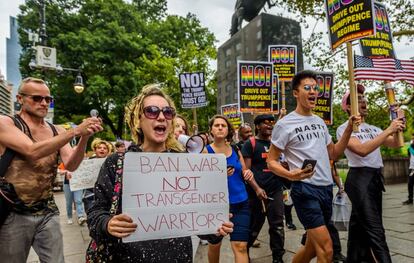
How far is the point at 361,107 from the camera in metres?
3.73

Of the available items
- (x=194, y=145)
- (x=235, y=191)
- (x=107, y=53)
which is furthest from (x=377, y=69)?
(x=107, y=53)

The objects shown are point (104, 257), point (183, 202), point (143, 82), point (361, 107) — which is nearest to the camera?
point (104, 257)

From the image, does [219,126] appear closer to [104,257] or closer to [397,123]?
[397,123]

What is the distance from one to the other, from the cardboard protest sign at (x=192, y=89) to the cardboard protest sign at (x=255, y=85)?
261 cm

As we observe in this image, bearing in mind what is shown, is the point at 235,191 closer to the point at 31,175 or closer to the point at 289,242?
the point at 31,175

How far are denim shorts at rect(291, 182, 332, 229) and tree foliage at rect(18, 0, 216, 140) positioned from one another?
67.9ft

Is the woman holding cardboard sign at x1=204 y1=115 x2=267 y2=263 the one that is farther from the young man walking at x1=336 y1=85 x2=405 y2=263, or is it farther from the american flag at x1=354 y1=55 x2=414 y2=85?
the american flag at x1=354 y1=55 x2=414 y2=85

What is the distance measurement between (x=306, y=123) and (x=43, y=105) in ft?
7.49

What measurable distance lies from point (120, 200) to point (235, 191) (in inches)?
86.3

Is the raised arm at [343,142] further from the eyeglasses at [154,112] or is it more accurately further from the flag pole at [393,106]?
the eyeglasses at [154,112]

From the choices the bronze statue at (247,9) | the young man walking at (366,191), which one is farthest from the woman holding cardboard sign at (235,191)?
the bronze statue at (247,9)

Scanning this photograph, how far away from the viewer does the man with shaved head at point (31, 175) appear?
96.3 inches

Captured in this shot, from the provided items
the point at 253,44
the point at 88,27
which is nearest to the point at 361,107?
the point at 253,44

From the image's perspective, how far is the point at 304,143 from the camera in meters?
3.13
